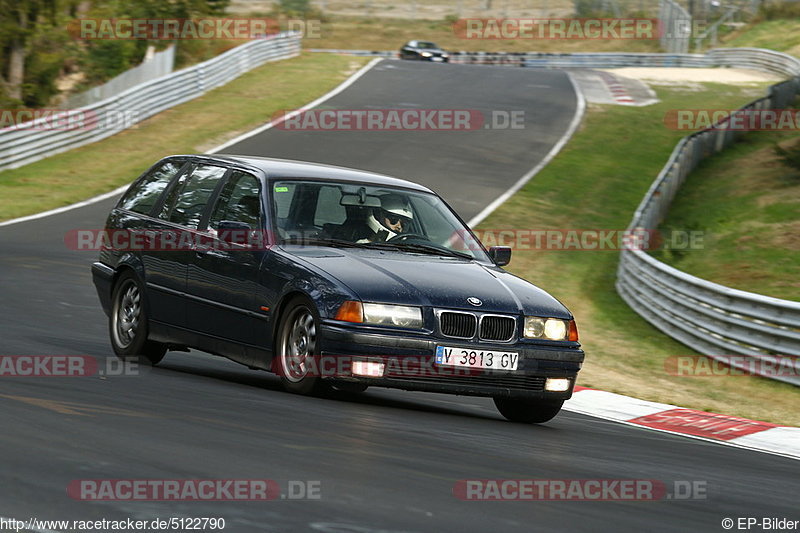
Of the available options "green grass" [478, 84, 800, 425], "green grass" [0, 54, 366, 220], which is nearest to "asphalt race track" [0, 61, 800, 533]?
"green grass" [478, 84, 800, 425]

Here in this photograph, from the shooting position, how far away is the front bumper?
314 inches

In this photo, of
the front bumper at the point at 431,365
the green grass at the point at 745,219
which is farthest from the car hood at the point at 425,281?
the green grass at the point at 745,219

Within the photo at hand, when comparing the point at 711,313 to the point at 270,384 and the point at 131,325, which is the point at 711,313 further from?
the point at 131,325

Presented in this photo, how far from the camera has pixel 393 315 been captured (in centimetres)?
807

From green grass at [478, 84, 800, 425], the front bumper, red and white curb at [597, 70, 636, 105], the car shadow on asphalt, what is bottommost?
red and white curb at [597, 70, 636, 105]

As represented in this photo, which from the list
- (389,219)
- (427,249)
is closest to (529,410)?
(427,249)

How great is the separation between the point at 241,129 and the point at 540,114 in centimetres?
1014

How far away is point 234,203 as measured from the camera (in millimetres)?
9375

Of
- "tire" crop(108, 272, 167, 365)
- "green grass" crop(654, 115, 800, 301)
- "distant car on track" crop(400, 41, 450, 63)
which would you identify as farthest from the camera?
"distant car on track" crop(400, 41, 450, 63)

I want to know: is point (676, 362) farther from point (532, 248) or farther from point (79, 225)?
point (79, 225)

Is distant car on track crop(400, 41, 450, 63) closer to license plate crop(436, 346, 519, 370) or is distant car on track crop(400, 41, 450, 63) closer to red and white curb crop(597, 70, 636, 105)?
red and white curb crop(597, 70, 636, 105)

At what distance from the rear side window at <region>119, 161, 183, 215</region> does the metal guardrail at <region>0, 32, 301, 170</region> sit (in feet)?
53.7

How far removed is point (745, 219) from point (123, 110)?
51.0ft

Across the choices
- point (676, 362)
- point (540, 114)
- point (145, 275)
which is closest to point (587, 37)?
point (540, 114)
